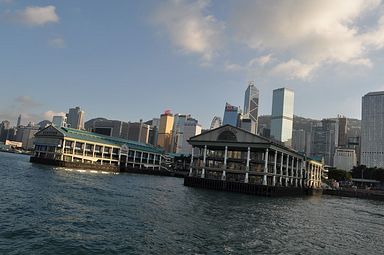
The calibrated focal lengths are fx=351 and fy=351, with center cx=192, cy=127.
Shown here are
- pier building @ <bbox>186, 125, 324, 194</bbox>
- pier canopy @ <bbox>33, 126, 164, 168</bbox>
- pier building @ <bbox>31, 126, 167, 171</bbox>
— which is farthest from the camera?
pier canopy @ <bbox>33, 126, 164, 168</bbox>

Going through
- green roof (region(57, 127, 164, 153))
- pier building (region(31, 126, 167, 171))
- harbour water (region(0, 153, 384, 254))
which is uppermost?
green roof (region(57, 127, 164, 153))

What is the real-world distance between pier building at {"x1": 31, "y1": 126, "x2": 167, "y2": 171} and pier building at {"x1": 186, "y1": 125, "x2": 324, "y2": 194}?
2320 inches

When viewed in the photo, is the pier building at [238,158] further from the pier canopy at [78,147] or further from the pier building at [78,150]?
the pier canopy at [78,147]

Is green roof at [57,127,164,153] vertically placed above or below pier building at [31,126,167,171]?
above

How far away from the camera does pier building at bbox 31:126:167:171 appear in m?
151

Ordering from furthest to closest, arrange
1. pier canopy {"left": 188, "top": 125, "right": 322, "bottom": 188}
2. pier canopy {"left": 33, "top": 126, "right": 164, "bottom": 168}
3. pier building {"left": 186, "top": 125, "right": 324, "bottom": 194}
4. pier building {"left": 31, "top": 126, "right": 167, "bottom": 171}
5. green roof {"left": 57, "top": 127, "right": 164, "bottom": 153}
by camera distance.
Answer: green roof {"left": 57, "top": 127, "right": 164, "bottom": 153} < pier canopy {"left": 33, "top": 126, "right": 164, "bottom": 168} < pier building {"left": 31, "top": 126, "right": 167, "bottom": 171} < pier canopy {"left": 188, "top": 125, "right": 322, "bottom": 188} < pier building {"left": 186, "top": 125, "right": 324, "bottom": 194}

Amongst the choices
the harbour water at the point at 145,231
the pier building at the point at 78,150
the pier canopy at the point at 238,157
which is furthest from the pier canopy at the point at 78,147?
the harbour water at the point at 145,231

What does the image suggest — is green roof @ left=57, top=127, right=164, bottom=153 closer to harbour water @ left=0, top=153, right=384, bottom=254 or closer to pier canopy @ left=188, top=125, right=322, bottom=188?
pier canopy @ left=188, top=125, right=322, bottom=188

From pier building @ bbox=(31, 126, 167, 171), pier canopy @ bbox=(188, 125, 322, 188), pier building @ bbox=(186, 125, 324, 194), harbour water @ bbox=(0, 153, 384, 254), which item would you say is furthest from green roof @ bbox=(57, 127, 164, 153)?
harbour water @ bbox=(0, 153, 384, 254)

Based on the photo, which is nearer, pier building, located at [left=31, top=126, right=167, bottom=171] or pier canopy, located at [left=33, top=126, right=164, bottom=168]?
pier building, located at [left=31, top=126, right=167, bottom=171]

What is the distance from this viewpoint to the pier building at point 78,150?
15089 centimetres

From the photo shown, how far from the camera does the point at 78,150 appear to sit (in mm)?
158625

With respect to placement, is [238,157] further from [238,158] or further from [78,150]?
[78,150]

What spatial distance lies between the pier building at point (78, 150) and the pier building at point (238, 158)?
5892cm
